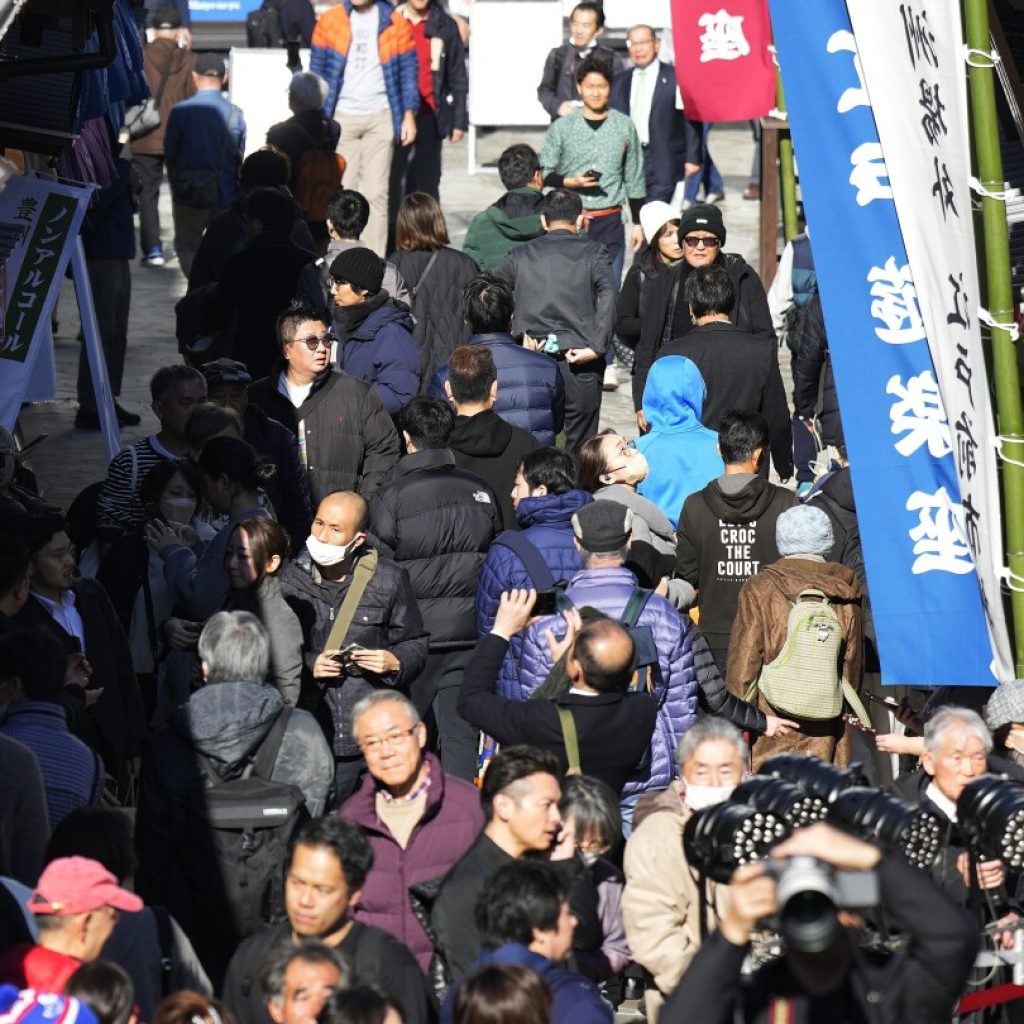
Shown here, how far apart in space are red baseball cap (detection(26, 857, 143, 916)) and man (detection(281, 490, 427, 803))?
2.34 metres

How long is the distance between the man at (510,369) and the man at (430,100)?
5.88 m

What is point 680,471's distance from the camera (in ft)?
28.9

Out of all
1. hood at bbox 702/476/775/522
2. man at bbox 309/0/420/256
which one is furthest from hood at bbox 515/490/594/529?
man at bbox 309/0/420/256

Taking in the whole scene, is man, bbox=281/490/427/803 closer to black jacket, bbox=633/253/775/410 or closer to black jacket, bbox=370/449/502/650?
black jacket, bbox=370/449/502/650

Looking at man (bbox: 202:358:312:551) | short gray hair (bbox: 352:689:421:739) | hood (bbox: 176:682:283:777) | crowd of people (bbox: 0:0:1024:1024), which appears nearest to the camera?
crowd of people (bbox: 0:0:1024:1024)

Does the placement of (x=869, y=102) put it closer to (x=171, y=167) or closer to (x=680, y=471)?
(x=680, y=471)

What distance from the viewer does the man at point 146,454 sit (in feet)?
26.3

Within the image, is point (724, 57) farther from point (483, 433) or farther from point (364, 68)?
point (483, 433)

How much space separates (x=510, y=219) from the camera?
1212 centimetres

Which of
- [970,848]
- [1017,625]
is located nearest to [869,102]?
[1017,625]

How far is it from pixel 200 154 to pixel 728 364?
23.2 feet

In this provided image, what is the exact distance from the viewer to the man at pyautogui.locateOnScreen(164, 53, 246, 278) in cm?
1548

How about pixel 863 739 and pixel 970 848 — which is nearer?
pixel 970 848

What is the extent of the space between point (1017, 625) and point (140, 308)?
11.5 metres
